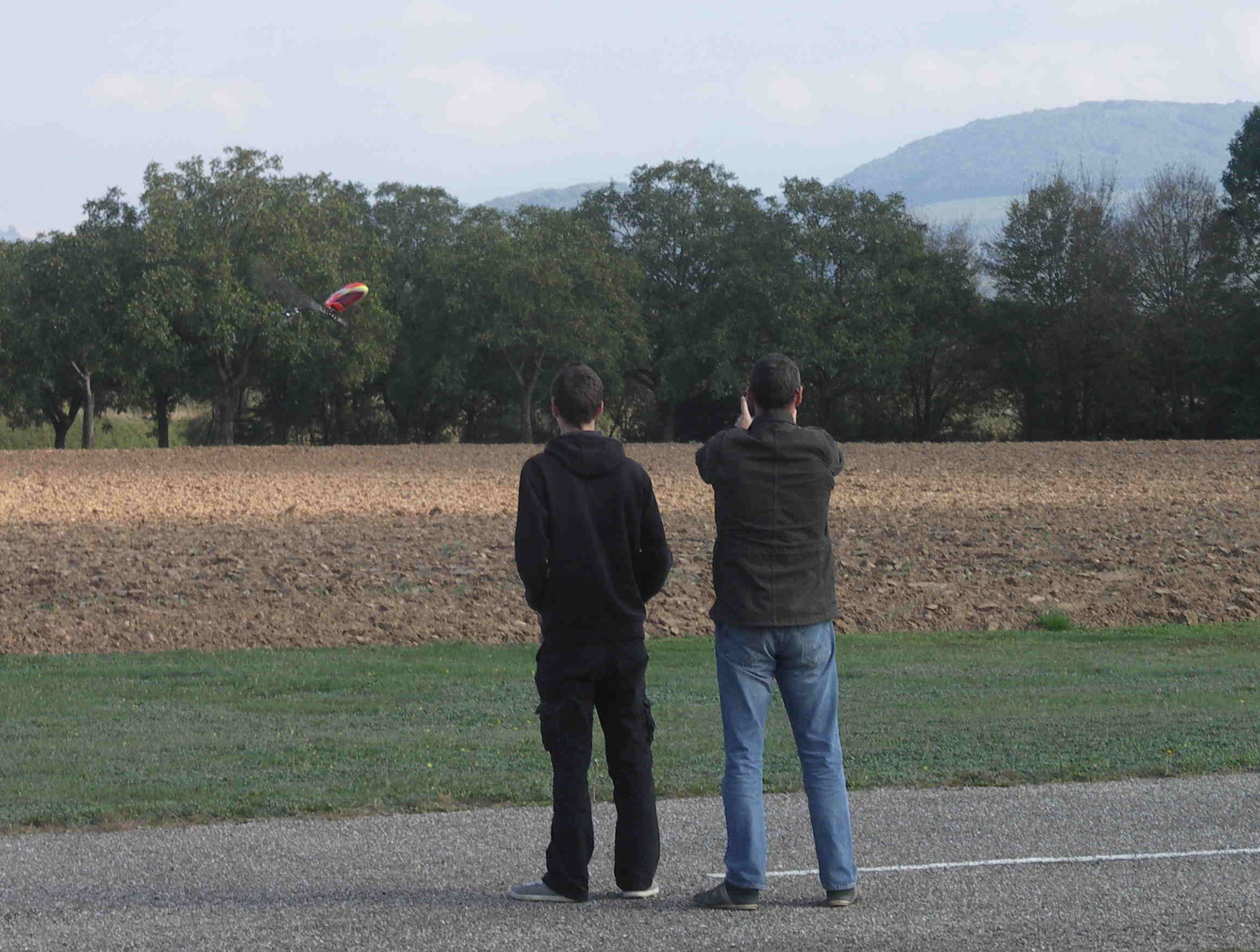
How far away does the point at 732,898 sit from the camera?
5.21 m

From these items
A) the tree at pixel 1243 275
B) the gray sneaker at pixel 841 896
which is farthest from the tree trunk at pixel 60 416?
the gray sneaker at pixel 841 896

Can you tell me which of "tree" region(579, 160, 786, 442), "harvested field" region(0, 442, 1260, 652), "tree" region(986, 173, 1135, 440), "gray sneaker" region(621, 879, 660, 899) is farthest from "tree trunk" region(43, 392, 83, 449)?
"gray sneaker" region(621, 879, 660, 899)

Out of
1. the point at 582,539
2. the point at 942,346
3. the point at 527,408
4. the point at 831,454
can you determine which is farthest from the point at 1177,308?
the point at 582,539

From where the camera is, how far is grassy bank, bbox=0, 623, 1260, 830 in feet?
24.1

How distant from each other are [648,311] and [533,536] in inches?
2446

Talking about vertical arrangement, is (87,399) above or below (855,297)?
below

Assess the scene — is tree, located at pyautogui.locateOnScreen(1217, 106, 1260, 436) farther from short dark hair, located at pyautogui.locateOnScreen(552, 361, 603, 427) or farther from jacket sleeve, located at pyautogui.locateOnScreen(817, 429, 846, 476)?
short dark hair, located at pyautogui.locateOnScreen(552, 361, 603, 427)

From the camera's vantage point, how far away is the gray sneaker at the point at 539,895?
5324 mm

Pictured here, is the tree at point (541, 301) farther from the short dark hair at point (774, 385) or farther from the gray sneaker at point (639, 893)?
the gray sneaker at point (639, 893)

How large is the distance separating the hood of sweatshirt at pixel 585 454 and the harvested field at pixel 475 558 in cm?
852

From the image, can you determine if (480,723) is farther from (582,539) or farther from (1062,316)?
(1062,316)

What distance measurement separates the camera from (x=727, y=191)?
225 feet

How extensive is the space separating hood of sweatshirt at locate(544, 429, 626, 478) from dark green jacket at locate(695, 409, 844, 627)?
0.32 meters

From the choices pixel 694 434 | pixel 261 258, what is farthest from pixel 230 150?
Answer: pixel 694 434
